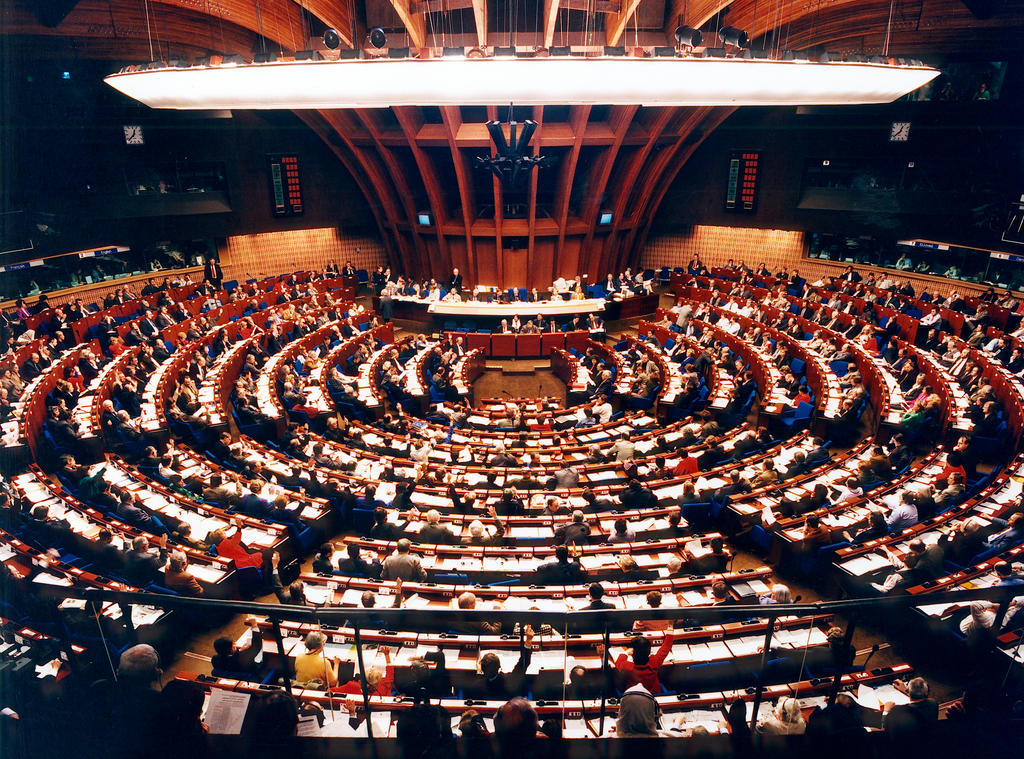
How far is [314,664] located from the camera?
19.6 ft

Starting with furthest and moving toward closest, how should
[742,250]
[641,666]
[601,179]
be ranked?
1. [742,250]
2. [601,179]
3. [641,666]

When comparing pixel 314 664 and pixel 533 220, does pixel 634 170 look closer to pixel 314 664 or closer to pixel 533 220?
pixel 533 220

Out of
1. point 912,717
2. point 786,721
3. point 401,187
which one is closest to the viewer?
point 912,717

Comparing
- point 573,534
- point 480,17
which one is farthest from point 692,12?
point 573,534

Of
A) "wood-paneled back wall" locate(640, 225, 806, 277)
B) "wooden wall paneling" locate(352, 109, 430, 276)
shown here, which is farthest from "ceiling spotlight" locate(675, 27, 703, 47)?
"wood-paneled back wall" locate(640, 225, 806, 277)

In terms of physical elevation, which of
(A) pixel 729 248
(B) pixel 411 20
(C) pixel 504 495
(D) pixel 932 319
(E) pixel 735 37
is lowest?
(C) pixel 504 495

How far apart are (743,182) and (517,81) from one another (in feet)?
68.8

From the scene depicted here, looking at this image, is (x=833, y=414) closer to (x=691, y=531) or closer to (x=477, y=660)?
(x=691, y=531)

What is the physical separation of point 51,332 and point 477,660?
16019 mm

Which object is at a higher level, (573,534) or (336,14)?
(336,14)

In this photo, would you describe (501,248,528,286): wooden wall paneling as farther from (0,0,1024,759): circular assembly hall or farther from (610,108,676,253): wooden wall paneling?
(610,108,676,253): wooden wall paneling

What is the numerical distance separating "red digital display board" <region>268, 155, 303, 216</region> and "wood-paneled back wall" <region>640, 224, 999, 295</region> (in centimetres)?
1658

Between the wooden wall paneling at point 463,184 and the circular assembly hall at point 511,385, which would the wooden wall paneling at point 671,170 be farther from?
the wooden wall paneling at point 463,184

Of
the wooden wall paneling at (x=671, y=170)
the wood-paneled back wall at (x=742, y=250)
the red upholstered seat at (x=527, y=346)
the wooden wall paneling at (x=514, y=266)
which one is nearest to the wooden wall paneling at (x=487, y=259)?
the wooden wall paneling at (x=514, y=266)
